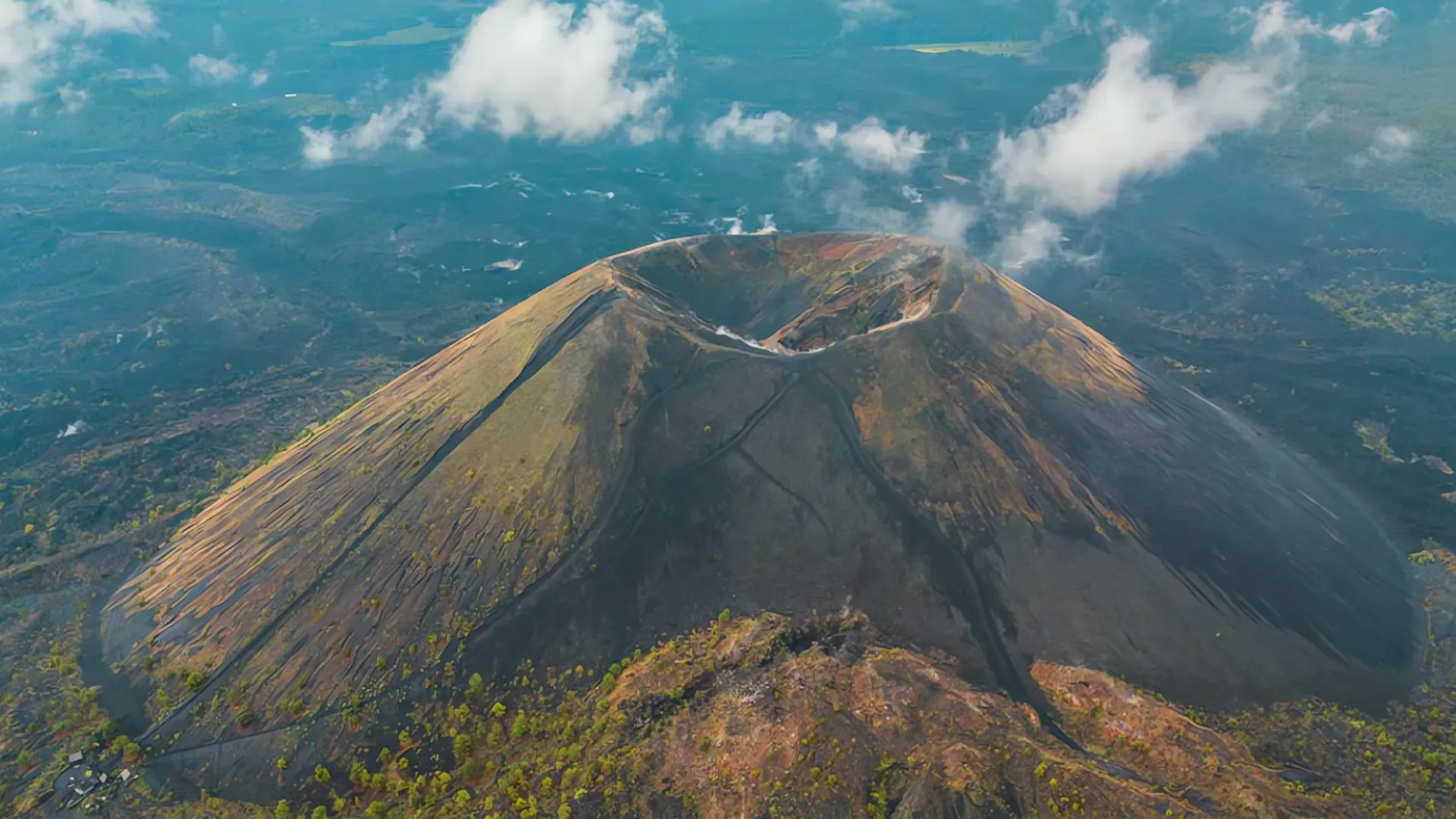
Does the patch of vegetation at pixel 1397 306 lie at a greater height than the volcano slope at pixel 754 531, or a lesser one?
greater

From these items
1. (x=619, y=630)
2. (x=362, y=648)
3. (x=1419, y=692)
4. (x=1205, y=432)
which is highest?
(x=1205, y=432)

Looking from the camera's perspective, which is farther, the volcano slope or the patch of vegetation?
the patch of vegetation

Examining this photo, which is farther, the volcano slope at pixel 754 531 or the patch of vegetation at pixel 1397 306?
the patch of vegetation at pixel 1397 306

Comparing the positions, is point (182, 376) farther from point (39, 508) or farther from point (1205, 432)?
point (1205, 432)

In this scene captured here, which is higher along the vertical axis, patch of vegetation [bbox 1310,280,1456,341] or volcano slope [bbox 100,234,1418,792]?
patch of vegetation [bbox 1310,280,1456,341]

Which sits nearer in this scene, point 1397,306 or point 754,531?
point 754,531

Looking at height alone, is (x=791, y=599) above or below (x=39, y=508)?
above

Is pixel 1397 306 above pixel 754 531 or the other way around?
above

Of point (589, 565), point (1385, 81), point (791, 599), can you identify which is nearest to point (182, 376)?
point (589, 565)
